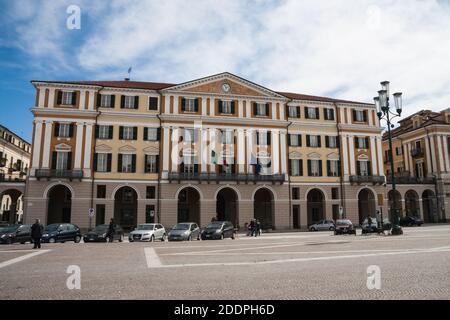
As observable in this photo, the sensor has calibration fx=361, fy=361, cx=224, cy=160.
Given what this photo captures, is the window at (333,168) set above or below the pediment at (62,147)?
below

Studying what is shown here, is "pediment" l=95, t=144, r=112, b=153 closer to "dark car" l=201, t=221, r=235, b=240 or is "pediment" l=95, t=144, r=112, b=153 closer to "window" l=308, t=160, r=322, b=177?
"dark car" l=201, t=221, r=235, b=240

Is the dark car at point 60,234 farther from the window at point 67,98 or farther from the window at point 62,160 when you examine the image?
the window at point 67,98

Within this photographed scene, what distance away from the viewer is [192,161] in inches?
1586

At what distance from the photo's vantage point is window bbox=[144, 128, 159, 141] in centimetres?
4025

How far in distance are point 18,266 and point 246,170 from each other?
101ft

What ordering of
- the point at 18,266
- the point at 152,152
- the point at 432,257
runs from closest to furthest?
the point at 18,266 < the point at 432,257 < the point at 152,152

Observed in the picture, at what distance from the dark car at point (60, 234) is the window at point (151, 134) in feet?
49.6

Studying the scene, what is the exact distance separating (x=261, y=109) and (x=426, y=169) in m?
28.2

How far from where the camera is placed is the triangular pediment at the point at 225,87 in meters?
41.6

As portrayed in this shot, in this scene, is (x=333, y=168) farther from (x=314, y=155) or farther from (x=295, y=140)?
(x=295, y=140)

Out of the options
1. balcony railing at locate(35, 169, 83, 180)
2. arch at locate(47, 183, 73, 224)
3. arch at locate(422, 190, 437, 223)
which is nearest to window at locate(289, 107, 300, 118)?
arch at locate(422, 190, 437, 223)

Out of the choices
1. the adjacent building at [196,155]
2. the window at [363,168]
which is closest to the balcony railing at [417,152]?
the adjacent building at [196,155]
